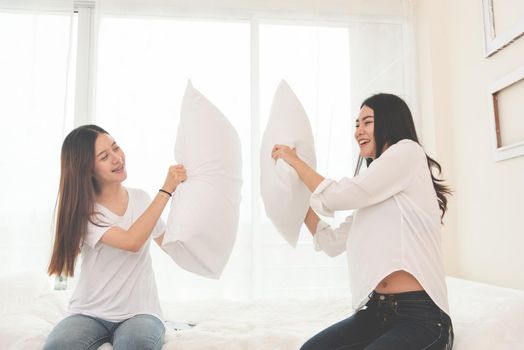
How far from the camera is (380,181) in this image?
128cm

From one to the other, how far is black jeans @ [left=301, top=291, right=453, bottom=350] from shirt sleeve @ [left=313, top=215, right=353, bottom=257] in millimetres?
293

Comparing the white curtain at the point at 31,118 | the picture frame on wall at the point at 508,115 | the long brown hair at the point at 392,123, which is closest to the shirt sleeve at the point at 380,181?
the long brown hair at the point at 392,123

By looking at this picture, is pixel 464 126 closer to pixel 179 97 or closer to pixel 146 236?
pixel 179 97

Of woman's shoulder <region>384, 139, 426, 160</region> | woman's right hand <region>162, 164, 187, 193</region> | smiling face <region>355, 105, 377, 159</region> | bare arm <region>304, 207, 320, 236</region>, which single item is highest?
smiling face <region>355, 105, 377, 159</region>

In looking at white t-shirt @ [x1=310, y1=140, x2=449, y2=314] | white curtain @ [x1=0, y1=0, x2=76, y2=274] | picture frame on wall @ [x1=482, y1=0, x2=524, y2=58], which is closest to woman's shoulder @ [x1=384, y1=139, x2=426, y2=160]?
white t-shirt @ [x1=310, y1=140, x2=449, y2=314]

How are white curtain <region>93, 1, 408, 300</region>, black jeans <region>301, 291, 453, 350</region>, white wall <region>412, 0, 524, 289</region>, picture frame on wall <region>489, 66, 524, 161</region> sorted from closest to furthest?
black jeans <region>301, 291, 453, 350</region>, picture frame on wall <region>489, 66, 524, 161</region>, white wall <region>412, 0, 524, 289</region>, white curtain <region>93, 1, 408, 300</region>

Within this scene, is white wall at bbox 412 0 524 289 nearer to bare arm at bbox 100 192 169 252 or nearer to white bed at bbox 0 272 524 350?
white bed at bbox 0 272 524 350

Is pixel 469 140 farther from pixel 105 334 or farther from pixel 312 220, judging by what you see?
pixel 105 334

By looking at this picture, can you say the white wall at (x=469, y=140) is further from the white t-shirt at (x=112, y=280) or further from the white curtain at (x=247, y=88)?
the white t-shirt at (x=112, y=280)

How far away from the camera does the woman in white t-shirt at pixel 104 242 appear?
1.46 meters

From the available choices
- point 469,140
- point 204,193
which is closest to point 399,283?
point 204,193

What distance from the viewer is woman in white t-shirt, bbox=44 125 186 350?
1.46m

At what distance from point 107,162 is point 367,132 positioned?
2.88 feet

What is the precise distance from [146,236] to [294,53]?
5.99 ft
